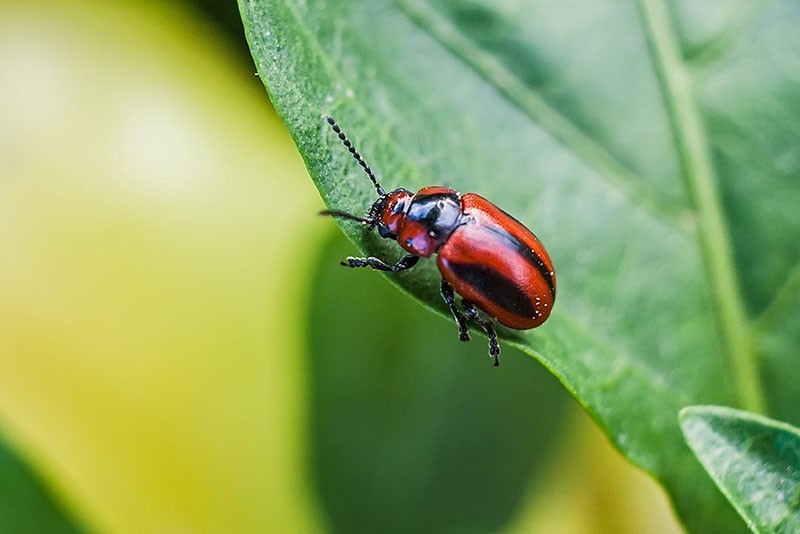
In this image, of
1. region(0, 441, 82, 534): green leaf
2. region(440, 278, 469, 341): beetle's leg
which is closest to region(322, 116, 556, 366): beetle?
region(440, 278, 469, 341): beetle's leg

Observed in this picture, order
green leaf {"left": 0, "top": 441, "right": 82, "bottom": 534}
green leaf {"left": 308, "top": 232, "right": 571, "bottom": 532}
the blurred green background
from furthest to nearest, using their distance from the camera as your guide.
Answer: green leaf {"left": 308, "top": 232, "right": 571, "bottom": 532}, the blurred green background, green leaf {"left": 0, "top": 441, "right": 82, "bottom": 534}

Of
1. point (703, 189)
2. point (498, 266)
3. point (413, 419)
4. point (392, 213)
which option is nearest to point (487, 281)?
point (498, 266)

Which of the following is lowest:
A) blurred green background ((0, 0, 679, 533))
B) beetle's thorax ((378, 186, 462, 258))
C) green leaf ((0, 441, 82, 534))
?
green leaf ((0, 441, 82, 534))

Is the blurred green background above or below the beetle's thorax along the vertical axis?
below

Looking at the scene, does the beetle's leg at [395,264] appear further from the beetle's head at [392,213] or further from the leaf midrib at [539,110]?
the leaf midrib at [539,110]

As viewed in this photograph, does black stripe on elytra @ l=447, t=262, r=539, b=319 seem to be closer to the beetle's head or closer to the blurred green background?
the beetle's head

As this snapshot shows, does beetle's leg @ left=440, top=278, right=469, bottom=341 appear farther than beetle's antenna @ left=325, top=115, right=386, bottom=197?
Yes

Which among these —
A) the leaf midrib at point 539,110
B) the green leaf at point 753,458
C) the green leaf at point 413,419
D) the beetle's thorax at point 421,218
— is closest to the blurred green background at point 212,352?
the green leaf at point 413,419

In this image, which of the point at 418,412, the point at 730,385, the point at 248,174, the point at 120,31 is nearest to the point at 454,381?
the point at 418,412

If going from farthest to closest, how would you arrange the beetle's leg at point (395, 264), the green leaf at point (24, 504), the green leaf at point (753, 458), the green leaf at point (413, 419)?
the green leaf at point (413, 419) → the green leaf at point (24, 504) → the beetle's leg at point (395, 264) → the green leaf at point (753, 458)
